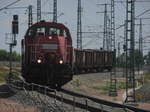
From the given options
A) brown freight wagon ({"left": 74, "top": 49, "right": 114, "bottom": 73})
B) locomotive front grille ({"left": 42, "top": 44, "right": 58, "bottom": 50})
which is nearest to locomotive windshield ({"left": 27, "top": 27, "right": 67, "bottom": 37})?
locomotive front grille ({"left": 42, "top": 44, "right": 58, "bottom": 50})

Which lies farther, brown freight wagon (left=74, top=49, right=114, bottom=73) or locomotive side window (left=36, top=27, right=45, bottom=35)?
brown freight wagon (left=74, top=49, right=114, bottom=73)

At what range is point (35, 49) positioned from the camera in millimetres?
30500

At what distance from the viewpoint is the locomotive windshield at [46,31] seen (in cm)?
3127

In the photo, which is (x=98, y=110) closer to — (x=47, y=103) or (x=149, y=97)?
(x=47, y=103)

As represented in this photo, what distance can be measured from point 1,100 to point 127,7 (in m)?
10.2

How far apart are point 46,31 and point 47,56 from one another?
206cm

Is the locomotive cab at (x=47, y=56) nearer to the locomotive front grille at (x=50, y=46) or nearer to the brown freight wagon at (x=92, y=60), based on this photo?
the locomotive front grille at (x=50, y=46)

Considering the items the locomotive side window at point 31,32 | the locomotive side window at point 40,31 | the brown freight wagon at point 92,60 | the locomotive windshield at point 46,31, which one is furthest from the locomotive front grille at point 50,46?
the brown freight wagon at point 92,60

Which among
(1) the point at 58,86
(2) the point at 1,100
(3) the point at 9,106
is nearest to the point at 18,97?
(2) the point at 1,100

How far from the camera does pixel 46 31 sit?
31.4m

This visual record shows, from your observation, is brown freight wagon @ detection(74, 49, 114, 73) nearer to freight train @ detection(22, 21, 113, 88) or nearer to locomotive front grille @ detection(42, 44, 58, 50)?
freight train @ detection(22, 21, 113, 88)

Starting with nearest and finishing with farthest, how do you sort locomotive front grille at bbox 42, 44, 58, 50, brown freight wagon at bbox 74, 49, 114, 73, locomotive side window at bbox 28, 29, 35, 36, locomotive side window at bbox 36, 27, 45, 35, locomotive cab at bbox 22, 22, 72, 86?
locomotive cab at bbox 22, 22, 72, 86, locomotive front grille at bbox 42, 44, 58, 50, locomotive side window at bbox 36, 27, 45, 35, locomotive side window at bbox 28, 29, 35, 36, brown freight wagon at bbox 74, 49, 114, 73

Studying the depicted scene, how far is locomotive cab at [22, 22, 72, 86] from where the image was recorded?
98.9ft

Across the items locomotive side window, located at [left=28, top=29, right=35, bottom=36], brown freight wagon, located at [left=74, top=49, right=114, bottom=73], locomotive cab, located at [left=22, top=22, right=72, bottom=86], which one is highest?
locomotive side window, located at [left=28, top=29, right=35, bottom=36]
